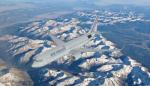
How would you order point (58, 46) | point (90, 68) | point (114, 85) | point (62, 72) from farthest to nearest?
1. point (90, 68)
2. point (62, 72)
3. point (114, 85)
4. point (58, 46)

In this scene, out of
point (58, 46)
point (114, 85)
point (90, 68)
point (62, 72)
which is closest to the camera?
point (58, 46)

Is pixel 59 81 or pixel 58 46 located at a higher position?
pixel 58 46

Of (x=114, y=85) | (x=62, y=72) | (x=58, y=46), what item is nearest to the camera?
(x=58, y=46)

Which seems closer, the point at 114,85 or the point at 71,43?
the point at 71,43

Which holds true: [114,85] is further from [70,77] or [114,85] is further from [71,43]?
[71,43]

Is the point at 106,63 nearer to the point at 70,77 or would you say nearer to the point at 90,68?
the point at 90,68

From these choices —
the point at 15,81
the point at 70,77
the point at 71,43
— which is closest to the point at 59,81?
the point at 70,77

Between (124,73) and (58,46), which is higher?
(58,46)

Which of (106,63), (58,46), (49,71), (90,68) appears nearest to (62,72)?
(49,71)

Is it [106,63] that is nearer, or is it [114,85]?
[114,85]
